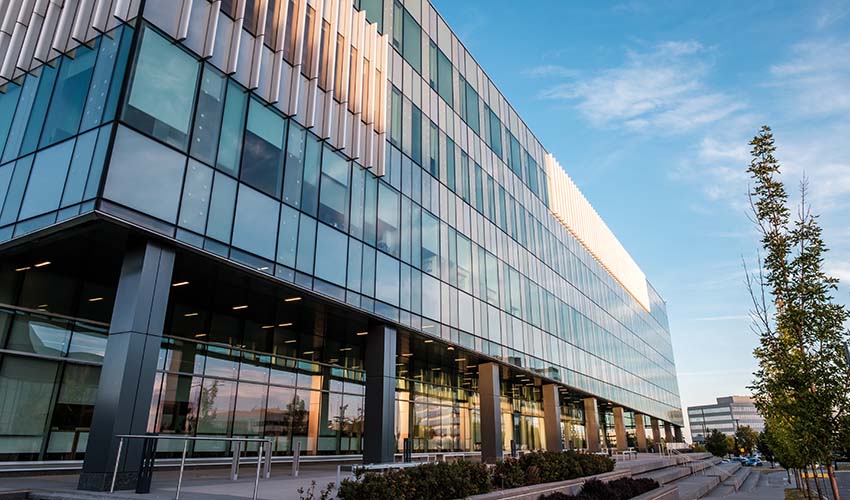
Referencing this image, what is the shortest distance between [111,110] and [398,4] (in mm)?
16698

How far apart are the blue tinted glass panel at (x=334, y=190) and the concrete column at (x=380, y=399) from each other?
4.63 m

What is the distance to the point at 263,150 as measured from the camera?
1577 centimetres

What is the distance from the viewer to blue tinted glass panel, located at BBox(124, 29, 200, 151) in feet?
40.7

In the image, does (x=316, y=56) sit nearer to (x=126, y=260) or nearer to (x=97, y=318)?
(x=126, y=260)

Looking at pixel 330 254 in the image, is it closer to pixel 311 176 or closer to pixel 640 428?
pixel 311 176

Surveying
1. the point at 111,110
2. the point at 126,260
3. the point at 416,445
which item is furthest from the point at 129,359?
the point at 416,445

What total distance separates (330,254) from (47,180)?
805 centimetres

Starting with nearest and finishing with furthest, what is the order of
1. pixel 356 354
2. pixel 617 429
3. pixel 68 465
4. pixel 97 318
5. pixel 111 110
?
pixel 111 110 → pixel 68 465 → pixel 97 318 → pixel 356 354 → pixel 617 429

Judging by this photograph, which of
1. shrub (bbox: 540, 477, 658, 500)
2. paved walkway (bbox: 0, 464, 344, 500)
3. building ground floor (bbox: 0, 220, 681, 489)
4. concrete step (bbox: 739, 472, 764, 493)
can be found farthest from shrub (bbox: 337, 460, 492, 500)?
concrete step (bbox: 739, 472, 764, 493)

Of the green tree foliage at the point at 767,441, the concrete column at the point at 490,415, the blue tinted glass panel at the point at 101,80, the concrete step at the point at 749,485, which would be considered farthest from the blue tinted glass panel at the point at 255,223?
the green tree foliage at the point at 767,441

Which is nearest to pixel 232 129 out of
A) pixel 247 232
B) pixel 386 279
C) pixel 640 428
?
pixel 247 232

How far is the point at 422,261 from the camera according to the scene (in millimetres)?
23312

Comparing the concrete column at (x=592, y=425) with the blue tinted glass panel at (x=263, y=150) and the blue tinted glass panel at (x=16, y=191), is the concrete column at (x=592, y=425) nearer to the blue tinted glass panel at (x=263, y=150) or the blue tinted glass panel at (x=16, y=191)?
the blue tinted glass panel at (x=263, y=150)

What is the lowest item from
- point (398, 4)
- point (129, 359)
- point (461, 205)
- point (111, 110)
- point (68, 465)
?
point (68, 465)
